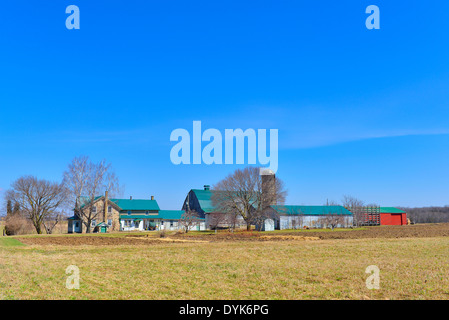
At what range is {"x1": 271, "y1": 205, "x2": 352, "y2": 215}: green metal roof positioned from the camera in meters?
79.6

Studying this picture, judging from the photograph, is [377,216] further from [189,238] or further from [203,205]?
[189,238]

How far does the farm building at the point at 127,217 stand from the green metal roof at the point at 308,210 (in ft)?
54.7

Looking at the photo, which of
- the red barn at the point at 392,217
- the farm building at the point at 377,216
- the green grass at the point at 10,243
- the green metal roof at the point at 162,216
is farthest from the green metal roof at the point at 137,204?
the red barn at the point at 392,217

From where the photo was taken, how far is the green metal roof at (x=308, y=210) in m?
79.6

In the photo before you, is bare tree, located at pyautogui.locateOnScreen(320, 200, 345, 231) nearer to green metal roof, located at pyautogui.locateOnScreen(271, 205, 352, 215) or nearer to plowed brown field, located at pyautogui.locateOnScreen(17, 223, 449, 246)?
green metal roof, located at pyautogui.locateOnScreen(271, 205, 352, 215)

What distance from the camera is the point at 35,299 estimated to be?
10.7m

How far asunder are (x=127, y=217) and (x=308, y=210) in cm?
3938

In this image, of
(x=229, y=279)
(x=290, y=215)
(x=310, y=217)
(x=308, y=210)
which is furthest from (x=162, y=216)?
(x=229, y=279)

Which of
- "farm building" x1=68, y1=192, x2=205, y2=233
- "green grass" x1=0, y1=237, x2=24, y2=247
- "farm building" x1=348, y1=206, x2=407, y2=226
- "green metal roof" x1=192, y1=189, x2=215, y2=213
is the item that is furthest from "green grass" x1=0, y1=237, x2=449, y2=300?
"farm building" x1=348, y1=206, x2=407, y2=226

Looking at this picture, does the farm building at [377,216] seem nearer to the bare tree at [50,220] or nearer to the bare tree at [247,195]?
the bare tree at [247,195]

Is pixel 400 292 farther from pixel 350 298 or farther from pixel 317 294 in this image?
pixel 317 294

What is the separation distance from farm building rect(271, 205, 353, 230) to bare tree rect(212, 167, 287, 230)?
18.9 ft
